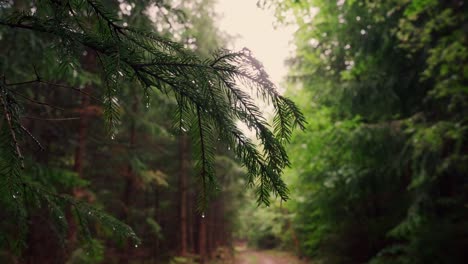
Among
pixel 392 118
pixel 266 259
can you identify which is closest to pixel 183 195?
pixel 392 118

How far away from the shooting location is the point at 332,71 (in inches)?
415

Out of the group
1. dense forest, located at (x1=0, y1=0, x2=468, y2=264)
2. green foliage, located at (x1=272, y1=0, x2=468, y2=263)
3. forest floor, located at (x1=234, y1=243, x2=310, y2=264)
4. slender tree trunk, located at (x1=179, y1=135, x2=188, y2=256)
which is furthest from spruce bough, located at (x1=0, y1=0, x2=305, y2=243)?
forest floor, located at (x1=234, y1=243, x2=310, y2=264)

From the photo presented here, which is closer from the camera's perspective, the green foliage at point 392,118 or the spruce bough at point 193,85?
the spruce bough at point 193,85

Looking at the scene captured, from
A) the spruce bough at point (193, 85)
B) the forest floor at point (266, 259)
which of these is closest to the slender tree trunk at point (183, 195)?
the forest floor at point (266, 259)

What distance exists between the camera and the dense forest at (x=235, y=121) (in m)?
1.32

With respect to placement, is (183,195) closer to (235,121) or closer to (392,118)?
(392,118)

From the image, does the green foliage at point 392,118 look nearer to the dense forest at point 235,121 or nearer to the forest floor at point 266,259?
the dense forest at point 235,121

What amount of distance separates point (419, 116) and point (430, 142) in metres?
1.26

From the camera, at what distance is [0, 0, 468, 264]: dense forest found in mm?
1317

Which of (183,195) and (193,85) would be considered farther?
(183,195)

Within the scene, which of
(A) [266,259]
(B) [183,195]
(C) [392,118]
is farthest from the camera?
(A) [266,259]

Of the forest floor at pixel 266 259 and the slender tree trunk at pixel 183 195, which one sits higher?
the slender tree trunk at pixel 183 195

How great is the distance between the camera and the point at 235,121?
154 cm

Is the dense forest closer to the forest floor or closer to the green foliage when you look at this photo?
the green foliage
